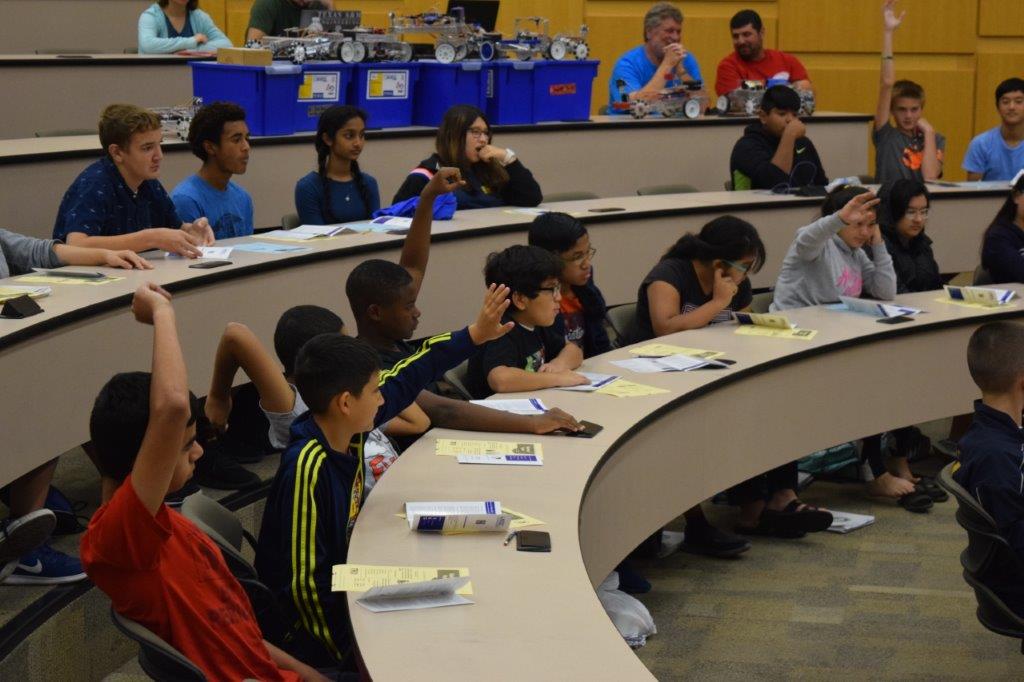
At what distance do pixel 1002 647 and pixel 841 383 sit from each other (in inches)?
40.9

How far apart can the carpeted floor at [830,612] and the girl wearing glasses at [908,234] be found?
3.66 feet

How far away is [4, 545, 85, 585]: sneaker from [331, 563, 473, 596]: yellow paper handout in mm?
1404

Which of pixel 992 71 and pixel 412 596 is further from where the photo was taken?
pixel 992 71

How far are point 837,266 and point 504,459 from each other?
242 cm

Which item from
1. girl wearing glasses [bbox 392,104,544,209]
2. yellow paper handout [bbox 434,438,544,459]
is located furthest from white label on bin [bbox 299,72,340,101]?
yellow paper handout [bbox 434,438,544,459]

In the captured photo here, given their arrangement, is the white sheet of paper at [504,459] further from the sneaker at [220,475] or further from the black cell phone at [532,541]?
the sneaker at [220,475]

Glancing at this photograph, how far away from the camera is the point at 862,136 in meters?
7.67

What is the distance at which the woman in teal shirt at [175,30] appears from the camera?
23.0 feet

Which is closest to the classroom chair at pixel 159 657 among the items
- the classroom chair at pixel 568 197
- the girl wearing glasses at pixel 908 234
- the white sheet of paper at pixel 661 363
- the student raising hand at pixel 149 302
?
the student raising hand at pixel 149 302

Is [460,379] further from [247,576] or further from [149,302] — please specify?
[149,302]

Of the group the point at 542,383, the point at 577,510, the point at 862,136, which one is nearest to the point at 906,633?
the point at 542,383

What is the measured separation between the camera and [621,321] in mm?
4496

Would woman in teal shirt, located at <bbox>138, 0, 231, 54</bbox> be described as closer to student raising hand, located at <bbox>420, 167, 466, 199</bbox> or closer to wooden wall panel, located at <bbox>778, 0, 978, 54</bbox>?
student raising hand, located at <bbox>420, 167, 466, 199</bbox>

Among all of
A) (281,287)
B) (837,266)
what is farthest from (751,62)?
(281,287)
